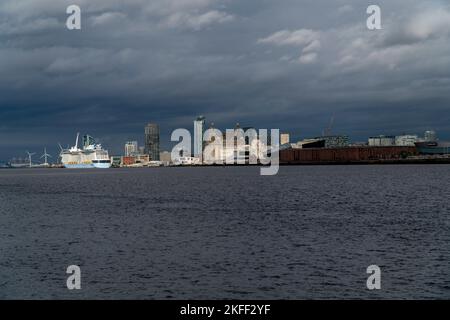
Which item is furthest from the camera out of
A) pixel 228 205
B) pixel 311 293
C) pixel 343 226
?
pixel 228 205

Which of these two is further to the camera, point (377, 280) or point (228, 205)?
point (228, 205)

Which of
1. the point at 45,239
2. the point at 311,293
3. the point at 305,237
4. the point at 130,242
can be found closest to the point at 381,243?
the point at 305,237

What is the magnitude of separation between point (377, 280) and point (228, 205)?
4708cm

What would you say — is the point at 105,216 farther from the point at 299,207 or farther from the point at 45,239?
the point at 299,207

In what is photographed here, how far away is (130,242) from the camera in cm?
4219

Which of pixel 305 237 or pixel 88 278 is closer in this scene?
pixel 88 278

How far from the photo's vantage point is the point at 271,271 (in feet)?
101

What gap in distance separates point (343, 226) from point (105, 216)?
2949 centimetres

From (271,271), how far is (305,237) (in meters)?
12.8

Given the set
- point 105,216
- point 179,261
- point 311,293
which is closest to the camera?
point 311,293

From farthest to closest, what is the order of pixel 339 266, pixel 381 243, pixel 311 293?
pixel 381 243, pixel 339 266, pixel 311 293

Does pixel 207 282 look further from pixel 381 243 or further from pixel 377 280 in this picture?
pixel 381 243

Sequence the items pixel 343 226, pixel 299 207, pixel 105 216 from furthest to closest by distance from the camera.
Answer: pixel 299 207 → pixel 105 216 → pixel 343 226

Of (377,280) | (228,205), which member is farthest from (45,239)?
(228,205)
